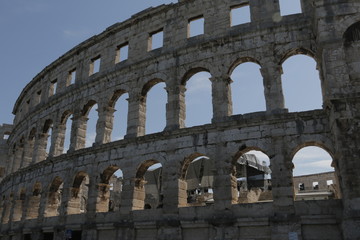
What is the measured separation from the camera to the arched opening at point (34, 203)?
56.1 ft

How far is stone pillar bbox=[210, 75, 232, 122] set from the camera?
12141 millimetres

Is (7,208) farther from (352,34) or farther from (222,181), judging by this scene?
(352,34)

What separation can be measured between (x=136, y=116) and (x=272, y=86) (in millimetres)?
5642

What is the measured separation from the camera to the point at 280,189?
34.0 ft

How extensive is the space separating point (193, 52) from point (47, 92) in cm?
1065

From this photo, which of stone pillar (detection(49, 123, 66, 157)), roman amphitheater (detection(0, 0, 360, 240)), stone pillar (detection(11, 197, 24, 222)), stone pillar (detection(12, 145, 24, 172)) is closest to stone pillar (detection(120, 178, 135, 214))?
roman amphitheater (detection(0, 0, 360, 240))

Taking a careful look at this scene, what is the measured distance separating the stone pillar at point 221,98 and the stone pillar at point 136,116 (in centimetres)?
334

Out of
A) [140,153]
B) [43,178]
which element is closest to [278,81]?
[140,153]

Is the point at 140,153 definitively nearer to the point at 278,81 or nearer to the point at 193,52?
the point at 193,52

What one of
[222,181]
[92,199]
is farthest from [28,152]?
[222,181]

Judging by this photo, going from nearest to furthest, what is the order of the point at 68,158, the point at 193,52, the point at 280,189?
the point at 280,189 < the point at 193,52 < the point at 68,158

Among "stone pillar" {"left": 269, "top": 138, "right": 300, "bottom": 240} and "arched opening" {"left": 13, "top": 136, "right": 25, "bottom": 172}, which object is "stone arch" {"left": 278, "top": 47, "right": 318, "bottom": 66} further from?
"arched opening" {"left": 13, "top": 136, "right": 25, "bottom": 172}

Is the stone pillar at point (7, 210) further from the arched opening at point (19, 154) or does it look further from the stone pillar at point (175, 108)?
the stone pillar at point (175, 108)

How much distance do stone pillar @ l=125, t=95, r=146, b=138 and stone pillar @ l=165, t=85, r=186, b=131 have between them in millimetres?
1421
